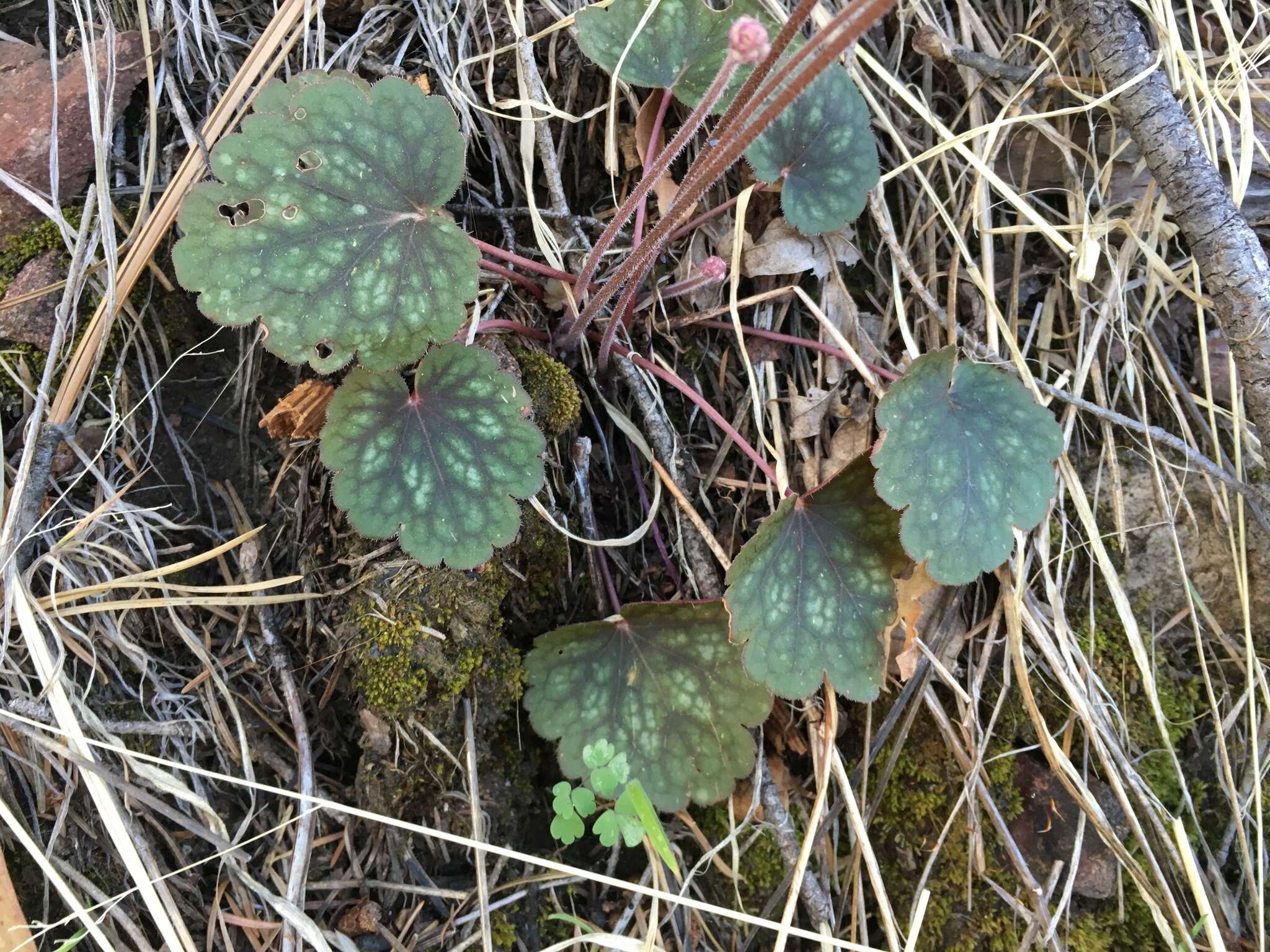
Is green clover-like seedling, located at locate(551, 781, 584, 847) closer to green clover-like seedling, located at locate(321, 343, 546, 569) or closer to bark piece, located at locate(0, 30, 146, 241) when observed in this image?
green clover-like seedling, located at locate(321, 343, 546, 569)

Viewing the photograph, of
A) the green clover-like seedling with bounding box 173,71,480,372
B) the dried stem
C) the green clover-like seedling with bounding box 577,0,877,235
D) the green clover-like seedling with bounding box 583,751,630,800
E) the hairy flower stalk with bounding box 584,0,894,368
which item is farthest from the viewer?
the green clover-like seedling with bounding box 577,0,877,235

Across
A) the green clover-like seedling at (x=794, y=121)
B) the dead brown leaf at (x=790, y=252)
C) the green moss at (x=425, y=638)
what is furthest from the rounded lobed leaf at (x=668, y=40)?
the green moss at (x=425, y=638)

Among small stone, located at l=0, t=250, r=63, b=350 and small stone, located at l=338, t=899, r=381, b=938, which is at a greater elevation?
small stone, located at l=0, t=250, r=63, b=350

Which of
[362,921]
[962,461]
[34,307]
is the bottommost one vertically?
[362,921]

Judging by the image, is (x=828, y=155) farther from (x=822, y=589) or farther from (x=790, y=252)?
(x=822, y=589)

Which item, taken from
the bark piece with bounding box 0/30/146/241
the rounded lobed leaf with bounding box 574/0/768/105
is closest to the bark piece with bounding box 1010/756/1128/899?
the rounded lobed leaf with bounding box 574/0/768/105

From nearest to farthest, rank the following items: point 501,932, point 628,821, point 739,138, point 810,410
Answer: point 739,138, point 628,821, point 501,932, point 810,410

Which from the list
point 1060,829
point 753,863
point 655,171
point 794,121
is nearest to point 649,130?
point 794,121

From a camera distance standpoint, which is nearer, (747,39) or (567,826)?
(747,39)
